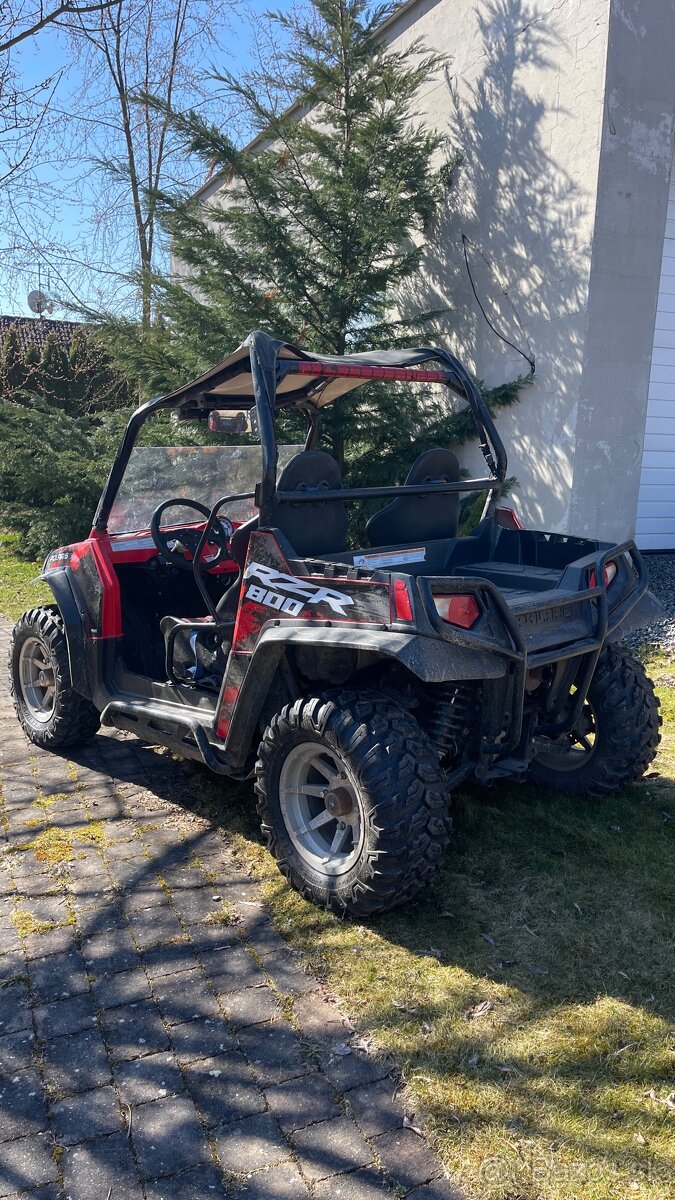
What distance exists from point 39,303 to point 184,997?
9.47 m

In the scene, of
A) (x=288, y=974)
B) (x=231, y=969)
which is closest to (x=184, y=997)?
(x=231, y=969)

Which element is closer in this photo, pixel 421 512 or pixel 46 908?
pixel 46 908

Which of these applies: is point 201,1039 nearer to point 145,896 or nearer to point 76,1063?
point 76,1063

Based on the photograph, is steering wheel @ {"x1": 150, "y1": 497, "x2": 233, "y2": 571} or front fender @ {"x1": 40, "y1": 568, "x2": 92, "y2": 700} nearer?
steering wheel @ {"x1": 150, "y1": 497, "x2": 233, "y2": 571}

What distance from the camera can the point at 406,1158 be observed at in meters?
2.22

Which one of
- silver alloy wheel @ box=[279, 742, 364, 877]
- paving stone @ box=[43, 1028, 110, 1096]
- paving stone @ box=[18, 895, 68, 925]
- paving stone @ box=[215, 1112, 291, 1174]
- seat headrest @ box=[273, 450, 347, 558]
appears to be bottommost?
paving stone @ box=[43, 1028, 110, 1096]

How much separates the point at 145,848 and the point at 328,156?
253 inches

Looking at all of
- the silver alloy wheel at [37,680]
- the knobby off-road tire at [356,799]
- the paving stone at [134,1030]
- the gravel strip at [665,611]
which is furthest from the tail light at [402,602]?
the gravel strip at [665,611]

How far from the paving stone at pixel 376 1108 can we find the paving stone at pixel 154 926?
996 mm

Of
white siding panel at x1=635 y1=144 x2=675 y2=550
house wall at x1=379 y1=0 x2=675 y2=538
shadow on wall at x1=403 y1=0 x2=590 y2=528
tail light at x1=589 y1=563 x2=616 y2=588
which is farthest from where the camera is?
white siding panel at x1=635 y1=144 x2=675 y2=550

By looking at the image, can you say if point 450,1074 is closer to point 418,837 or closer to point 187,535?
point 418,837

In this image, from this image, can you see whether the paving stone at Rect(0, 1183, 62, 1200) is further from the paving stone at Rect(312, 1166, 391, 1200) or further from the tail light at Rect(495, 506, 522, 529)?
the tail light at Rect(495, 506, 522, 529)

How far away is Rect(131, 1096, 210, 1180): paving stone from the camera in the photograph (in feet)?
7.29

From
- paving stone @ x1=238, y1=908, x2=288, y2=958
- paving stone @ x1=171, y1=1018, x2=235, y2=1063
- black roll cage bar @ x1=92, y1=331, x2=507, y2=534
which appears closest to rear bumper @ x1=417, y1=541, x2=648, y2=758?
black roll cage bar @ x1=92, y1=331, x2=507, y2=534
